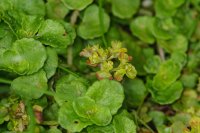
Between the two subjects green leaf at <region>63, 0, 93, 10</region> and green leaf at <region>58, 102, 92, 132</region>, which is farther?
green leaf at <region>63, 0, 93, 10</region>

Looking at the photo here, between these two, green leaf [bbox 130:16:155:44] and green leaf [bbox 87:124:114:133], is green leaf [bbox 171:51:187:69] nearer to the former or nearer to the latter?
green leaf [bbox 130:16:155:44]

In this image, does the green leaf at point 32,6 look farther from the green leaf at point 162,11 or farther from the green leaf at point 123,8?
the green leaf at point 162,11

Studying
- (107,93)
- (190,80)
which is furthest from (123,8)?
(107,93)

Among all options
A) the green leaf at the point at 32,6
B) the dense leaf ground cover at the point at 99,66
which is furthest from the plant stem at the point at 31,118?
the green leaf at the point at 32,6

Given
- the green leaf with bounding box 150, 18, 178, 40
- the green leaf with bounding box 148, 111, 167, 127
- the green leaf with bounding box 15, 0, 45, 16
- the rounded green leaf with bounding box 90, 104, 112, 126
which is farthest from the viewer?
the green leaf with bounding box 150, 18, 178, 40

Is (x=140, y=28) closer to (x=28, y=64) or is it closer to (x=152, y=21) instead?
(x=152, y=21)

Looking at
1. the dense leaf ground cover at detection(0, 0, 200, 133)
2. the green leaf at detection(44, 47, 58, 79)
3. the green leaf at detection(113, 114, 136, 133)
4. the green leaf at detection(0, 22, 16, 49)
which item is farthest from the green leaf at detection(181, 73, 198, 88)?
the green leaf at detection(0, 22, 16, 49)

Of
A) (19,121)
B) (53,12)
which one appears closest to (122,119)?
(19,121)

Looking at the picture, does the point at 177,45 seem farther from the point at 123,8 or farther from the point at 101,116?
the point at 101,116
